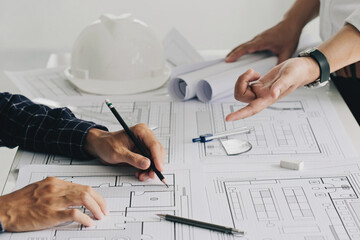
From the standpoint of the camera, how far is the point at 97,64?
1562 millimetres

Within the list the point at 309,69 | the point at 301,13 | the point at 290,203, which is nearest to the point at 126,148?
the point at 290,203

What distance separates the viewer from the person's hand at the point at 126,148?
3.81 feet

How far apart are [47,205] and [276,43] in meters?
0.97

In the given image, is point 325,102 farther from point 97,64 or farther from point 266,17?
point 266,17

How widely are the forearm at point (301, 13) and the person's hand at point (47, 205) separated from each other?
965mm

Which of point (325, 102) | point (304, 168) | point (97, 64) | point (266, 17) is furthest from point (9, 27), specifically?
point (304, 168)

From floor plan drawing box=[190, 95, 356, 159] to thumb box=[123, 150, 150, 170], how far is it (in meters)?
0.16

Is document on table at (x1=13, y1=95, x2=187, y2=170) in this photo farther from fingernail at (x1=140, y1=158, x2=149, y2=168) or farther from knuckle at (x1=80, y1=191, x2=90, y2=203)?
knuckle at (x1=80, y1=191, x2=90, y2=203)

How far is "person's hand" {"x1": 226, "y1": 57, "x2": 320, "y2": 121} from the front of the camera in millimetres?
1243

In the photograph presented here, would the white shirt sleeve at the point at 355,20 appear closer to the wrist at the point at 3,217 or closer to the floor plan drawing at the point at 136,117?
the floor plan drawing at the point at 136,117

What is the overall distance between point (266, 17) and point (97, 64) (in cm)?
242

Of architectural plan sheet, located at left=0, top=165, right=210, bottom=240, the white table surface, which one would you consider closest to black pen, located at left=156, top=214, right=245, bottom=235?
architectural plan sheet, located at left=0, top=165, right=210, bottom=240

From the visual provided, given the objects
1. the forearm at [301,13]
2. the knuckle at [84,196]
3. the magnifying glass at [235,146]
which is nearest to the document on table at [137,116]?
the magnifying glass at [235,146]

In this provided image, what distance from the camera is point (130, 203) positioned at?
3.53 ft
